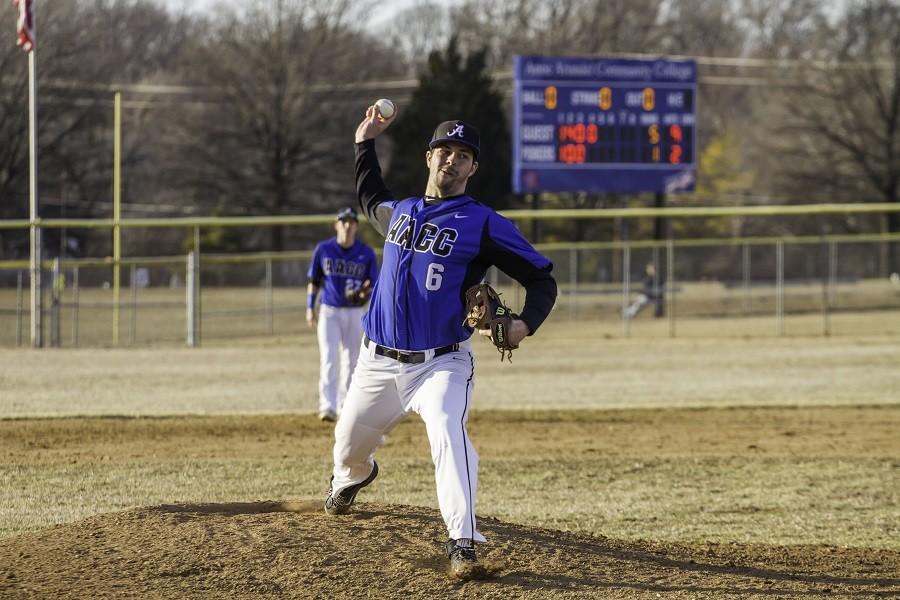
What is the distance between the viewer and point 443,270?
16.7 ft

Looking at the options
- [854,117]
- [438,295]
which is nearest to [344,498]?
[438,295]

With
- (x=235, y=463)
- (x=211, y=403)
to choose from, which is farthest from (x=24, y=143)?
(x=235, y=463)

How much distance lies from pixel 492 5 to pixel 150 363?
136 feet

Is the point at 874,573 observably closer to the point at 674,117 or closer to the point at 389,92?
the point at 674,117

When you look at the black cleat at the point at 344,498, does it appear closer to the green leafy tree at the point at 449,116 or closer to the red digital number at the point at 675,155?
the red digital number at the point at 675,155

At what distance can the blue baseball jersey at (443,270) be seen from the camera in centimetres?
508

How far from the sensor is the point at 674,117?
78.5 ft

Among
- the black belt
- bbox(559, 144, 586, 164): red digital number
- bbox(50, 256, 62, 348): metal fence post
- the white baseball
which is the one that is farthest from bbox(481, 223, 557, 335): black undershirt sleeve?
bbox(559, 144, 586, 164): red digital number

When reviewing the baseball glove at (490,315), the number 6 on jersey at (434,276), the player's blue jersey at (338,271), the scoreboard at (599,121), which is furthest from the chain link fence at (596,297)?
the baseball glove at (490,315)

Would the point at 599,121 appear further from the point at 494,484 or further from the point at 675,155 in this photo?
the point at 494,484

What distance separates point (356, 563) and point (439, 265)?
126 centimetres

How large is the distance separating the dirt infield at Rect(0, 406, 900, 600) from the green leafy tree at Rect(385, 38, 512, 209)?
88.7 feet

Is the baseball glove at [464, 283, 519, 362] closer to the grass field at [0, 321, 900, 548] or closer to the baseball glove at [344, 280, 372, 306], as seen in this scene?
the grass field at [0, 321, 900, 548]

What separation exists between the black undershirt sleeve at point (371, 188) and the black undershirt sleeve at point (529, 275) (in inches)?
22.1
